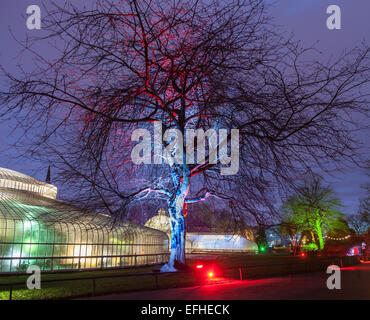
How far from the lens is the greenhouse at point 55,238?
17797 millimetres

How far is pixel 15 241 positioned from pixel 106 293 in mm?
9472

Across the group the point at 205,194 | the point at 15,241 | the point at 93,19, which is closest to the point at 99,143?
the point at 93,19

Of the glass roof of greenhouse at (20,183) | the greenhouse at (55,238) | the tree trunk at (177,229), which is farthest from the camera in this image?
the glass roof of greenhouse at (20,183)

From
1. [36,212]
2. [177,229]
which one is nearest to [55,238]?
[36,212]

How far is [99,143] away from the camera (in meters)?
7.85

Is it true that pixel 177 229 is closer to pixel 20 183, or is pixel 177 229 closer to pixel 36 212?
pixel 36 212

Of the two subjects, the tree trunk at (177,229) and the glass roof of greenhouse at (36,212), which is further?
the glass roof of greenhouse at (36,212)

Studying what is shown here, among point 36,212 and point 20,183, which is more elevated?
point 20,183

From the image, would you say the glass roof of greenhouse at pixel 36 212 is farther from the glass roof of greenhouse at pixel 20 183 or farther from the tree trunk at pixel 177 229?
the tree trunk at pixel 177 229

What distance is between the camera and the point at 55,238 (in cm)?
1997

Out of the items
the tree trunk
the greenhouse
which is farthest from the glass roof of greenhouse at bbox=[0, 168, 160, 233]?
the tree trunk

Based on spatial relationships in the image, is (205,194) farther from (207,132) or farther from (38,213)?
(38,213)

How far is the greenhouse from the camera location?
17797 millimetres

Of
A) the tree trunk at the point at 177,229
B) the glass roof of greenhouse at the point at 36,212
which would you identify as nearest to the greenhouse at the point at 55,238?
the glass roof of greenhouse at the point at 36,212
